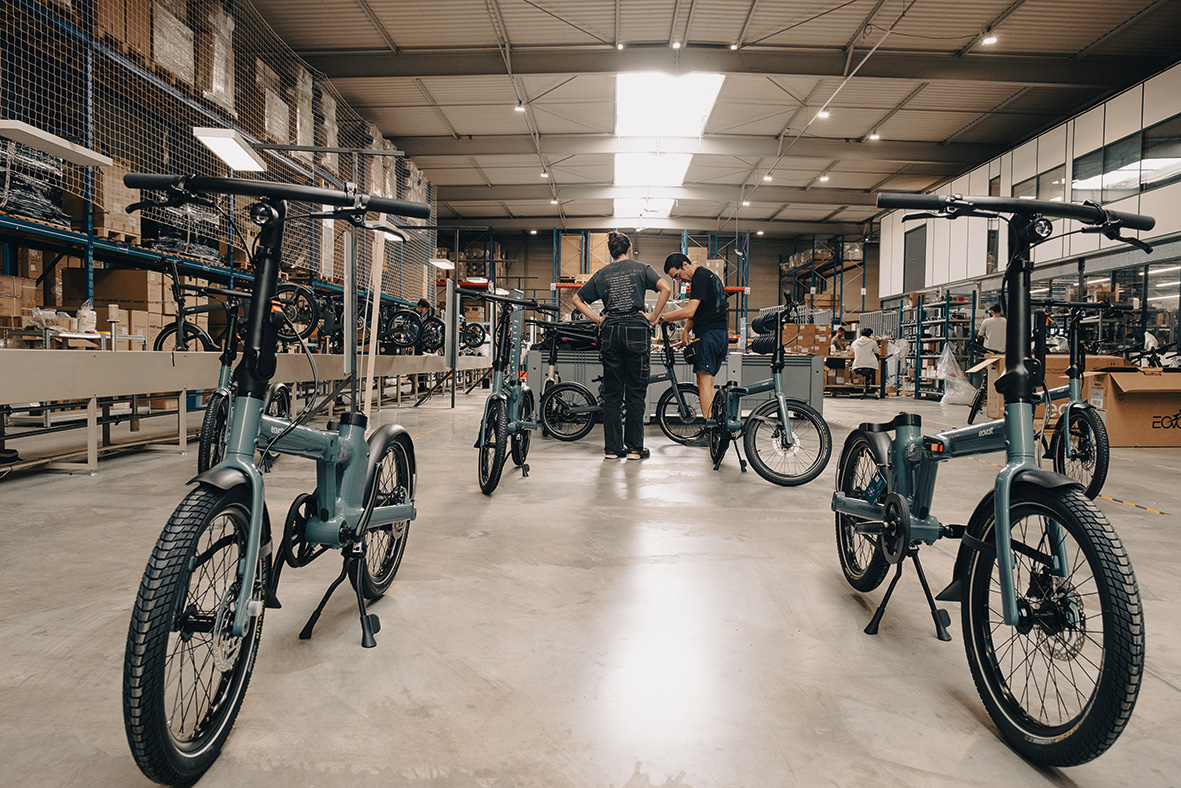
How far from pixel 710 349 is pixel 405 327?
17.7 ft

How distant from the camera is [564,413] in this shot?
20.7 feet

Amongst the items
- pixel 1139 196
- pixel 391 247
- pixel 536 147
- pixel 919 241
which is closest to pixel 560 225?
pixel 536 147

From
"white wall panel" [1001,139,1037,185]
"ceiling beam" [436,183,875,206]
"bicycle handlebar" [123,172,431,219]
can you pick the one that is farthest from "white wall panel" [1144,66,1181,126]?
"bicycle handlebar" [123,172,431,219]

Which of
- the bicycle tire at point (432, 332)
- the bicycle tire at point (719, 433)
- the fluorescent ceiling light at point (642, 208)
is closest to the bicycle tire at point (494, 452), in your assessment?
the bicycle tire at point (719, 433)

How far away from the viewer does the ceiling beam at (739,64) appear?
9430 millimetres

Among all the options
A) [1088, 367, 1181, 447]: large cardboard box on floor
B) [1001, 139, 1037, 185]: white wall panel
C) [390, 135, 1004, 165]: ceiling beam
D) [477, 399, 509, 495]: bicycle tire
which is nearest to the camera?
[477, 399, 509, 495]: bicycle tire

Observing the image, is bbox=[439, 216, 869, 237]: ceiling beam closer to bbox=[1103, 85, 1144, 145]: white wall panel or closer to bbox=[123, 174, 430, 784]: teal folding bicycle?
bbox=[1103, 85, 1144, 145]: white wall panel

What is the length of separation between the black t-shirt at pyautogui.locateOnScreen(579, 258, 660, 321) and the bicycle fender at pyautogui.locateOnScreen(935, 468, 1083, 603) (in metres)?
3.45

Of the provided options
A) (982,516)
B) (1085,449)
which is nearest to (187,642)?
(982,516)

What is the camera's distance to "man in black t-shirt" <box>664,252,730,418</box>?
204 inches

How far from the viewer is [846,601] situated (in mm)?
2254

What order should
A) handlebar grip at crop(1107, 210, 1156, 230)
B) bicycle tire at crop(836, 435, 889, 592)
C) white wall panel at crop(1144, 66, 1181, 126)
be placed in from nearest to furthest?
handlebar grip at crop(1107, 210, 1156, 230)
bicycle tire at crop(836, 435, 889, 592)
white wall panel at crop(1144, 66, 1181, 126)

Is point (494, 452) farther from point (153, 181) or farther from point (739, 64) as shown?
point (739, 64)

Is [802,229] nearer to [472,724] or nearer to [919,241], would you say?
[919,241]
